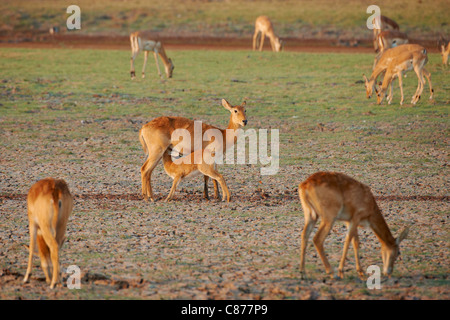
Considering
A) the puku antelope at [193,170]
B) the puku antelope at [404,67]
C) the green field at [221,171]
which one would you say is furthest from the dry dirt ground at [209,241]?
the puku antelope at [404,67]

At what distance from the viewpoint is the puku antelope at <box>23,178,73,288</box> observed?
250 inches

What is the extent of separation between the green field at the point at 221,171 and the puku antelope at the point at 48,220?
0.93 ft

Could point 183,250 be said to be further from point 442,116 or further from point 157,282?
point 442,116

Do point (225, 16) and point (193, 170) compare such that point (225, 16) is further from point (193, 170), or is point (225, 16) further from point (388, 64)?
point (193, 170)

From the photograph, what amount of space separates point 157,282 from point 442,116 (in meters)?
11.7

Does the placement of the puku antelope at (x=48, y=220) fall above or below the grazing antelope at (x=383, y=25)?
below

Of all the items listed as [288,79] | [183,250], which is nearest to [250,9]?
[288,79]

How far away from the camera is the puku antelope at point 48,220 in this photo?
6348mm

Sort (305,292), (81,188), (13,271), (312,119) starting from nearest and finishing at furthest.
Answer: (305,292)
(13,271)
(81,188)
(312,119)

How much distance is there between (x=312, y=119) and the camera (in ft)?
53.8

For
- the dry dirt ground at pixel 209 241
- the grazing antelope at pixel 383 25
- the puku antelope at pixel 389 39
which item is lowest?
the dry dirt ground at pixel 209 241

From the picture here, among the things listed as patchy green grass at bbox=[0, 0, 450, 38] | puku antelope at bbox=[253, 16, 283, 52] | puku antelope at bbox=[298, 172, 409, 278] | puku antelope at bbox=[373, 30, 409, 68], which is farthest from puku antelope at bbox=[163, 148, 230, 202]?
patchy green grass at bbox=[0, 0, 450, 38]

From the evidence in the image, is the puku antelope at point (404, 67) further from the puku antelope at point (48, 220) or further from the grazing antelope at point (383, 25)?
the puku antelope at point (48, 220)

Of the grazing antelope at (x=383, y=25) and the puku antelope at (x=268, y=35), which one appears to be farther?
the puku antelope at (x=268, y=35)
